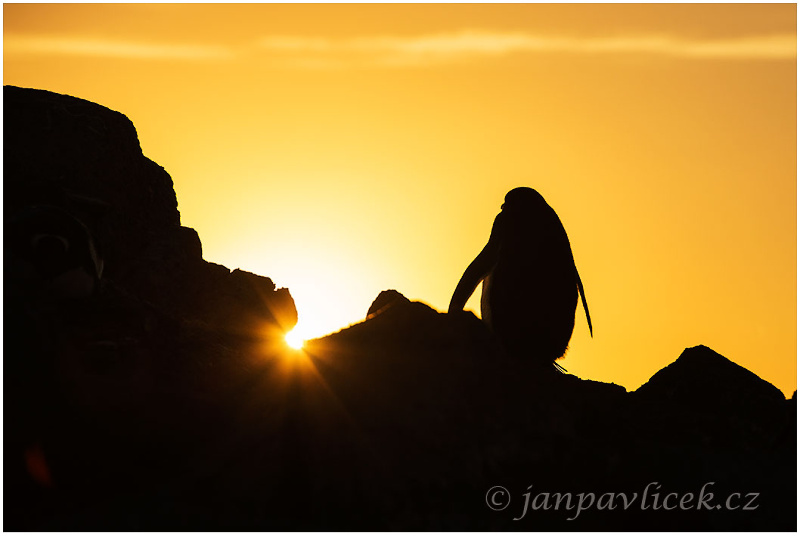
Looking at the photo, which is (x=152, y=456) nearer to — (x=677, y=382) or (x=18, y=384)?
(x=18, y=384)

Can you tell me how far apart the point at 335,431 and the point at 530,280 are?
4972 millimetres

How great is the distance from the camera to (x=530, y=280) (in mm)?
12445

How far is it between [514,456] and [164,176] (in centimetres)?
665

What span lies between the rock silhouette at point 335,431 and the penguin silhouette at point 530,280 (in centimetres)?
161

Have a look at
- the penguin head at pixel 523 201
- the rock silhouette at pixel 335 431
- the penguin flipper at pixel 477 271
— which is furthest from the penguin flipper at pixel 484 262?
the rock silhouette at pixel 335 431

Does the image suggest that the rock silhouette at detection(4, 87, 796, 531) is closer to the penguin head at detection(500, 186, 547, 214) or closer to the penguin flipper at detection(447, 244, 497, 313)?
the penguin flipper at detection(447, 244, 497, 313)

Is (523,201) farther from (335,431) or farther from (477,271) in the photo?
(335,431)

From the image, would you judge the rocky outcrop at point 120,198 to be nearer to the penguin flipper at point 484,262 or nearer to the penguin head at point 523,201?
the penguin flipper at point 484,262

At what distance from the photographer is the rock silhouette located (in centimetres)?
747

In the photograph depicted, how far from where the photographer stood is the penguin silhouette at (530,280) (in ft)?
40.6

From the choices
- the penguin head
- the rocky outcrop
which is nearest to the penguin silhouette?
the penguin head

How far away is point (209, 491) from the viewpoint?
7.44m

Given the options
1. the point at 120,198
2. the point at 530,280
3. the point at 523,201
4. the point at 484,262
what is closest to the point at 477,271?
the point at 484,262

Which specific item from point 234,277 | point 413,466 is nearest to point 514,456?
point 413,466
